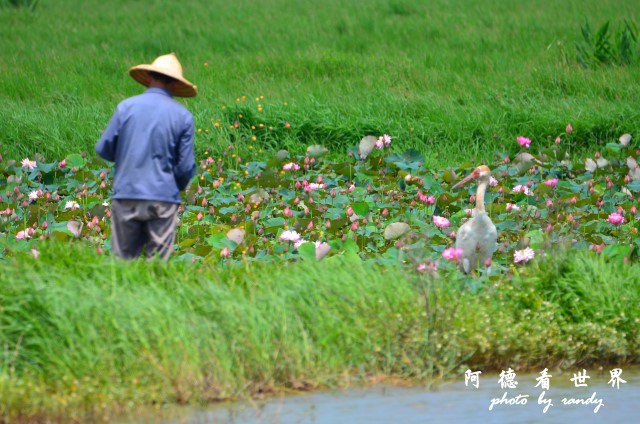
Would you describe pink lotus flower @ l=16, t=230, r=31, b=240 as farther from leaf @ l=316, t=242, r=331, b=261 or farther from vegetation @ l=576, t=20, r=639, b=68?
vegetation @ l=576, t=20, r=639, b=68

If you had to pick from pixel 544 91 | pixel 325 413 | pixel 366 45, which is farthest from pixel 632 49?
pixel 325 413

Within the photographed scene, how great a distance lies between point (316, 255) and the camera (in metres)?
7.52

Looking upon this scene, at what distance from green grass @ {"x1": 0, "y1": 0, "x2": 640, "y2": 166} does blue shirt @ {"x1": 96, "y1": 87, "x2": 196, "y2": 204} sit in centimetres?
492

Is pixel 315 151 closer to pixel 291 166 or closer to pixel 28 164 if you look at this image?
pixel 291 166

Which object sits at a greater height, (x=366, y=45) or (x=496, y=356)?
(x=366, y=45)

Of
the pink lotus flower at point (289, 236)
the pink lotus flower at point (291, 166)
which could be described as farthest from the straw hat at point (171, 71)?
the pink lotus flower at point (291, 166)

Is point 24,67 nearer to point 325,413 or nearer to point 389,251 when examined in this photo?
point 389,251

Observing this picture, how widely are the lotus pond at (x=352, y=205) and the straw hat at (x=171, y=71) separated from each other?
1.05m

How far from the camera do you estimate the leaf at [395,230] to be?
8203 millimetres

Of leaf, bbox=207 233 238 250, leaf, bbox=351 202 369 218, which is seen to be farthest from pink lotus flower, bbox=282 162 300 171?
leaf, bbox=207 233 238 250

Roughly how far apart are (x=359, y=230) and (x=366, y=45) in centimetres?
830

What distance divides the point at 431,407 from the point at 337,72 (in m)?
A: 9.44

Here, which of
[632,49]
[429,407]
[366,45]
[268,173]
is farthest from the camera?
[366,45]

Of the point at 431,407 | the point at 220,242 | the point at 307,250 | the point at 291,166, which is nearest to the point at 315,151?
the point at 291,166
